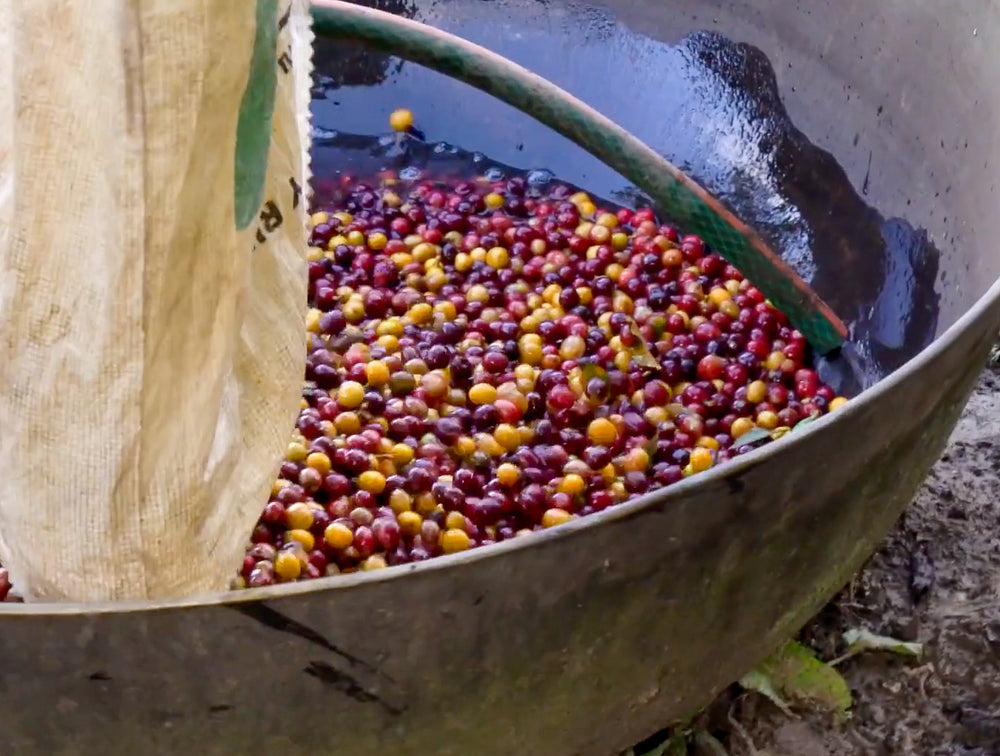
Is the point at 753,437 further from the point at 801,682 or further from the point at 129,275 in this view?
the point at 129,275

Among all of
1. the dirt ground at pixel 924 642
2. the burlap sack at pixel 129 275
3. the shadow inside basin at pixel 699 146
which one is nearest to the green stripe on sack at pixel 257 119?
the burlap sack at pixel 129 275

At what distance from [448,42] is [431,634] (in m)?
1.62

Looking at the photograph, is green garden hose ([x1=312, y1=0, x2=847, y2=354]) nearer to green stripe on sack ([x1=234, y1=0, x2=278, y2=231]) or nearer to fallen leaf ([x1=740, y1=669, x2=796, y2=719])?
fallen leaf ([x1=740, y1=669, x2=796, y2=719])

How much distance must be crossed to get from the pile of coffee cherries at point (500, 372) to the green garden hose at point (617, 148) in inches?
4.1

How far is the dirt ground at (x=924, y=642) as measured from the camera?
187 centimetres

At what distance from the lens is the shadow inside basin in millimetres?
2355

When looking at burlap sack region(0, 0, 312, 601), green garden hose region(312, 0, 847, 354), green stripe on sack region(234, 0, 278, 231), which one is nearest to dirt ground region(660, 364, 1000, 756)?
green garden hose region(312, 0, 847, 354)

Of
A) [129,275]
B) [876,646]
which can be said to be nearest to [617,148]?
[876,646]

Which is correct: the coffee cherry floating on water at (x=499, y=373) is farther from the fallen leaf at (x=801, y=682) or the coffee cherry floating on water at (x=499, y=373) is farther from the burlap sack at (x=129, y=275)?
the burlap sack at (x=129, y=275)

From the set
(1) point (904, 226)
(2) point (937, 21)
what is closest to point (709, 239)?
(1) point (904, 226)

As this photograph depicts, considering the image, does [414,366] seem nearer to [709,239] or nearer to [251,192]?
[709,239]

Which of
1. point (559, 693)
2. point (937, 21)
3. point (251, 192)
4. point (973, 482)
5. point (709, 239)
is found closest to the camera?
point (251, 192)

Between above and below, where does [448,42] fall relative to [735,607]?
above

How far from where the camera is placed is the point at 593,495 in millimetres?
2113
